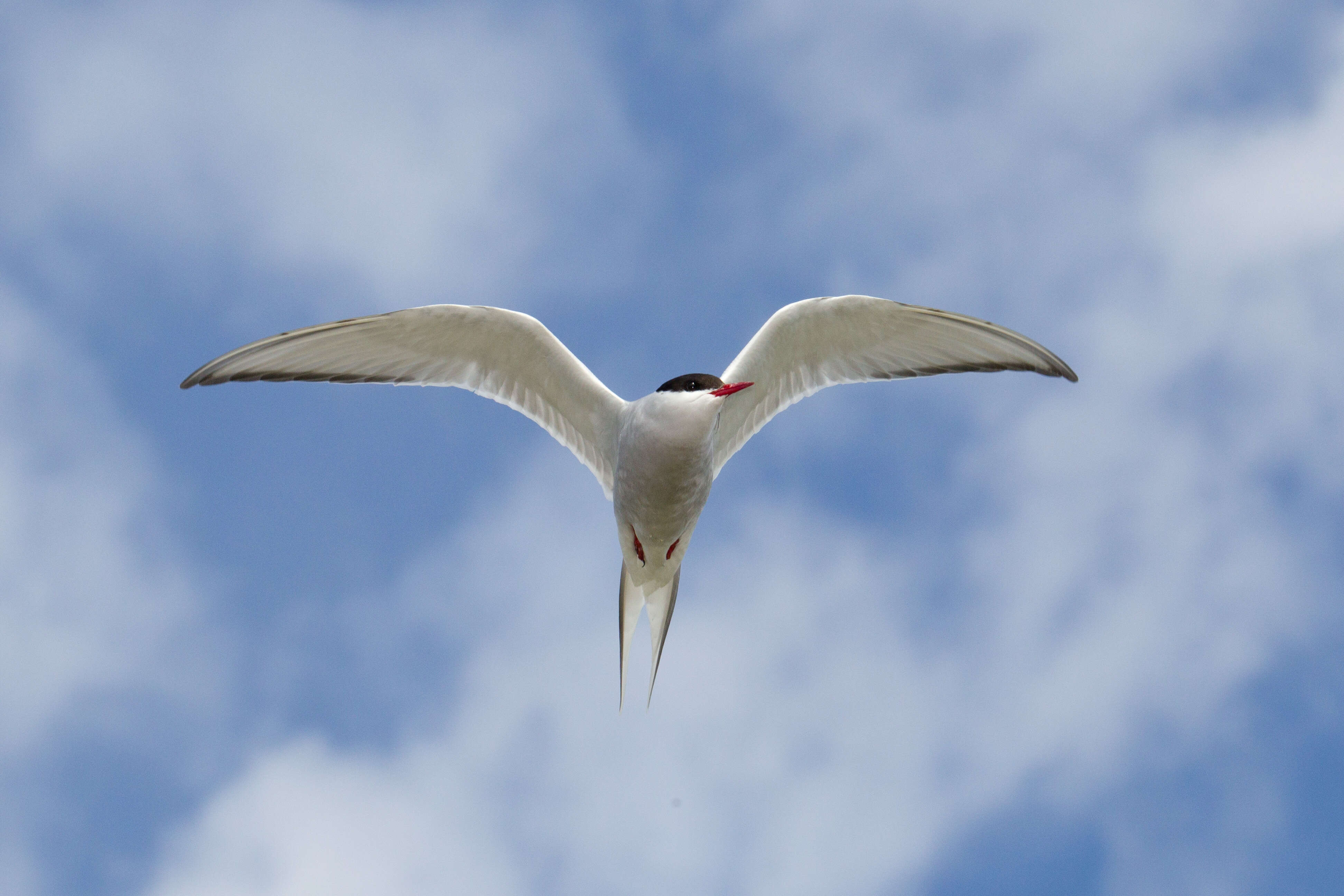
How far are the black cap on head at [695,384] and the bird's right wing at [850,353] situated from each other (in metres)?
1.04

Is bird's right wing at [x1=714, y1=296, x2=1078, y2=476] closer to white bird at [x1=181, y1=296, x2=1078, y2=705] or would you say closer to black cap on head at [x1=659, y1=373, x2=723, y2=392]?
white bird at [x1=181, y1=296, x2=1078, y2=705]

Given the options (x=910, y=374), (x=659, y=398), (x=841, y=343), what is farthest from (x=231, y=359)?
(x=910, y=374)

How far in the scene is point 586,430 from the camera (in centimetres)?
930

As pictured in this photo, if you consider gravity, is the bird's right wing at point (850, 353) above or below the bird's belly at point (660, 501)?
above

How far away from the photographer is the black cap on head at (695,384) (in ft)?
25.1

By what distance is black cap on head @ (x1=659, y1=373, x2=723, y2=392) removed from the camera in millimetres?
7645

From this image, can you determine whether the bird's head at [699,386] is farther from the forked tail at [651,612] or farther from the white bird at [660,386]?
the forked tail at [651,612]

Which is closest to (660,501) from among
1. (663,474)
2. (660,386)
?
(663,474)

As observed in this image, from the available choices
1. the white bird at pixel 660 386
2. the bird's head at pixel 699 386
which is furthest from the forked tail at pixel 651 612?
the bird's head at pixel 699 386

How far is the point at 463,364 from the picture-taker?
29.4ft

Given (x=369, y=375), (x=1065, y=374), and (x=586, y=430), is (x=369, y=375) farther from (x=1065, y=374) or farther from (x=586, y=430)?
(x=1065, y=374)

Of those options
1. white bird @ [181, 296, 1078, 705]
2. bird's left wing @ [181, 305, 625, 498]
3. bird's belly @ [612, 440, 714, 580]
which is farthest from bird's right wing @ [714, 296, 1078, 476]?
bird's left wing @ [181, 305, 625, 498]

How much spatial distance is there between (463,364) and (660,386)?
192cm

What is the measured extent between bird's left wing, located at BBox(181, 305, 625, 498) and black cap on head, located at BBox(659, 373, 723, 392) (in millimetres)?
1195
